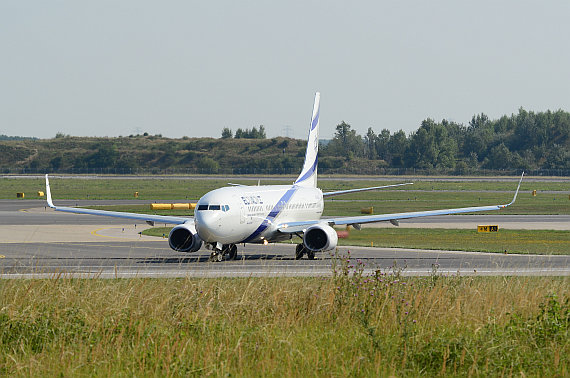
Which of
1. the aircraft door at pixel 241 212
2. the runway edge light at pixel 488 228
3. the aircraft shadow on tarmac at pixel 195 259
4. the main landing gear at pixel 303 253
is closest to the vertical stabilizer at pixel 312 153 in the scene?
the aircraft shadow on tarmac at pixel 195 259

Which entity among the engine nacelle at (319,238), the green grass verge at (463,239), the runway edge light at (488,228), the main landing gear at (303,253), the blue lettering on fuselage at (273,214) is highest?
the blue lettering on fuselage at (273,214)

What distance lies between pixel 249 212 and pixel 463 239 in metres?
18.4

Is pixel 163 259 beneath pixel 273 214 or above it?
beneath

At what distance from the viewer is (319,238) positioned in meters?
40.9

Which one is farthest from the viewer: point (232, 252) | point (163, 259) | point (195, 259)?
point (232, 252)

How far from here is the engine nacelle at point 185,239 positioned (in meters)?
39.9

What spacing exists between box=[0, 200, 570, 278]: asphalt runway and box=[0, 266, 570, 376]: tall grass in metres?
2.03

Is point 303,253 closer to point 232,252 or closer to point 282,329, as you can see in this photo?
point 232,252

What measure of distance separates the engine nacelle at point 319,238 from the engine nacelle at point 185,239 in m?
5.41

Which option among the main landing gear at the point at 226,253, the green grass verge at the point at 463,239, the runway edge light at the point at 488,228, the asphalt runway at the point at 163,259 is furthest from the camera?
the runway edge light at the point at 488,228

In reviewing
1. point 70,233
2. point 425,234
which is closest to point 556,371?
point 425,234

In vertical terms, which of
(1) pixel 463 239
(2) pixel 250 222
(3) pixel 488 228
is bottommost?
(1) pixel 463 239

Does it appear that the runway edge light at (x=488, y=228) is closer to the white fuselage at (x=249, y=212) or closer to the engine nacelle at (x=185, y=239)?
the white fuselage at (x=249, y=212)

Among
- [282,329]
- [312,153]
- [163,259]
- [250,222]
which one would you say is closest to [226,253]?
[250,222]
